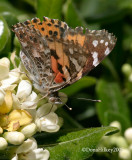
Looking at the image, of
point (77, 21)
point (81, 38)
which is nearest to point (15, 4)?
point (77, 21)

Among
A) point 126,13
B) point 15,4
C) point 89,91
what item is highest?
point 15,4

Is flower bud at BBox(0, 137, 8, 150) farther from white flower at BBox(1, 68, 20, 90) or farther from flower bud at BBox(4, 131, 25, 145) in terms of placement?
white flower at BBox(1, 68, 20, 90)

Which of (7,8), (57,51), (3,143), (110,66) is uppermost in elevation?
(7,8)

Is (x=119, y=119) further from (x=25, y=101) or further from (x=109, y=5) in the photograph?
(x=109, y=5)

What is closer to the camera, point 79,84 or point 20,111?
point 20,111

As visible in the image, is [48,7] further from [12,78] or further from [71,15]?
[12,78]

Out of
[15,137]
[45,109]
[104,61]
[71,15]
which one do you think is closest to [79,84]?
[104,61]

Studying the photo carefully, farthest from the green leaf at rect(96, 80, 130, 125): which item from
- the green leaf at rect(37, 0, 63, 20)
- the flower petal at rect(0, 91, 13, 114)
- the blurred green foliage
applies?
the flower petal at rect(0, 91, 13, 114)
